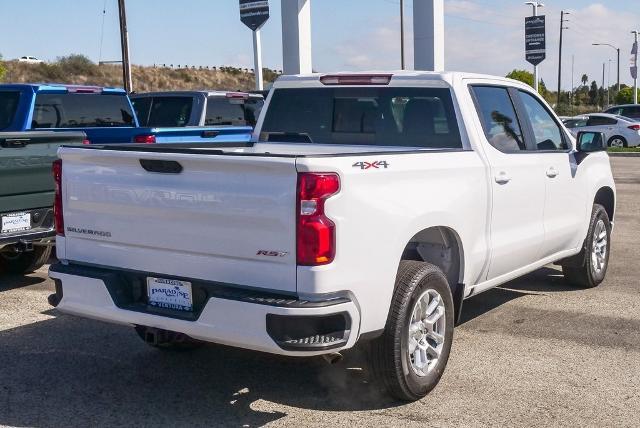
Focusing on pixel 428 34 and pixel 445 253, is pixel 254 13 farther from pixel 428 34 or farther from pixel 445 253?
pixel 445 253

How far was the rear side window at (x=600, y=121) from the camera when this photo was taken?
99.1 feet

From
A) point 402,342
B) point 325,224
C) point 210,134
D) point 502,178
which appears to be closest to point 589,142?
point 502,178

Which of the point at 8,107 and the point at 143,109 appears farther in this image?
the point at 143,109

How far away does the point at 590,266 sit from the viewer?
7.80 meters

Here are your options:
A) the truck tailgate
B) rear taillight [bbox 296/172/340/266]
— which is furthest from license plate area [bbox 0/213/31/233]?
rear taillight [bbox 296/172/340/266]

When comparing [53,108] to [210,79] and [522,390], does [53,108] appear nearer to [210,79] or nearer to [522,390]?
[522,390]

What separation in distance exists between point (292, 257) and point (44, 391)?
209cm

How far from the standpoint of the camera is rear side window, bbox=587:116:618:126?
30203 millimetres

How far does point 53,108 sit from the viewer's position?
31.7ft

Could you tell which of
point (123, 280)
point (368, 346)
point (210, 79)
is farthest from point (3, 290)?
point (210, 79)

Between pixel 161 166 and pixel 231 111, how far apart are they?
844 centimetres

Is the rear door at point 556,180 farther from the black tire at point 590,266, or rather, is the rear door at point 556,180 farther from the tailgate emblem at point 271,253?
the tailgate emblem at point 271,253

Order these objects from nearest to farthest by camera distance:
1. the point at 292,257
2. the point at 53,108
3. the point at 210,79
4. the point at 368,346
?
the point at 292,257 < the point at 368,346 < the point at 53,108 < the point at 210,79

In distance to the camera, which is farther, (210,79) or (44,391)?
(210,79)
